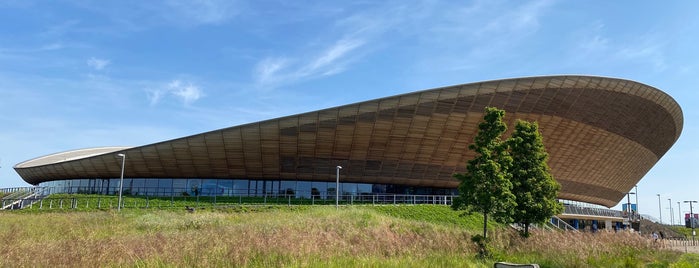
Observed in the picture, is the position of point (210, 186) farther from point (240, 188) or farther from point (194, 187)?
point (240, 188)

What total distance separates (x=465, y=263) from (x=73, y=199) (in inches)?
1186

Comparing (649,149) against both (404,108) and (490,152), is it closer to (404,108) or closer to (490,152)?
(404,108)

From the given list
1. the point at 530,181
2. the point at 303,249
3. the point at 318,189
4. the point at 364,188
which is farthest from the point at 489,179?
the point at 318,189

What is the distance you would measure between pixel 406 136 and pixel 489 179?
60.2 ft

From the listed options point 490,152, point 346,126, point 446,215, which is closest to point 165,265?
point 490,152

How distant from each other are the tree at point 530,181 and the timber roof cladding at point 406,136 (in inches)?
473

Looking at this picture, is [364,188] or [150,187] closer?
[150,187]

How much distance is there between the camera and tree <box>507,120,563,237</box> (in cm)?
2114

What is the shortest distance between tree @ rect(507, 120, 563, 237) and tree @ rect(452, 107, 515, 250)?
1804mm

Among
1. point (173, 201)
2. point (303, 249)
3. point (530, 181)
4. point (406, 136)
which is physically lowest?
point (303, 249)

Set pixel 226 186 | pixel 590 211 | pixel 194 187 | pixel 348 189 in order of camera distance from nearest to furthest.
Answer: pixel 194 187, pixel 226 186, pixel 348 189, pixel 590 211

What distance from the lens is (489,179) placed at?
18500 millimetres

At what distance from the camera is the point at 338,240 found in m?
12.1

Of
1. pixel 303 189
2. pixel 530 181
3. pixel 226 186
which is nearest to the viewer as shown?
pixel 530 181
